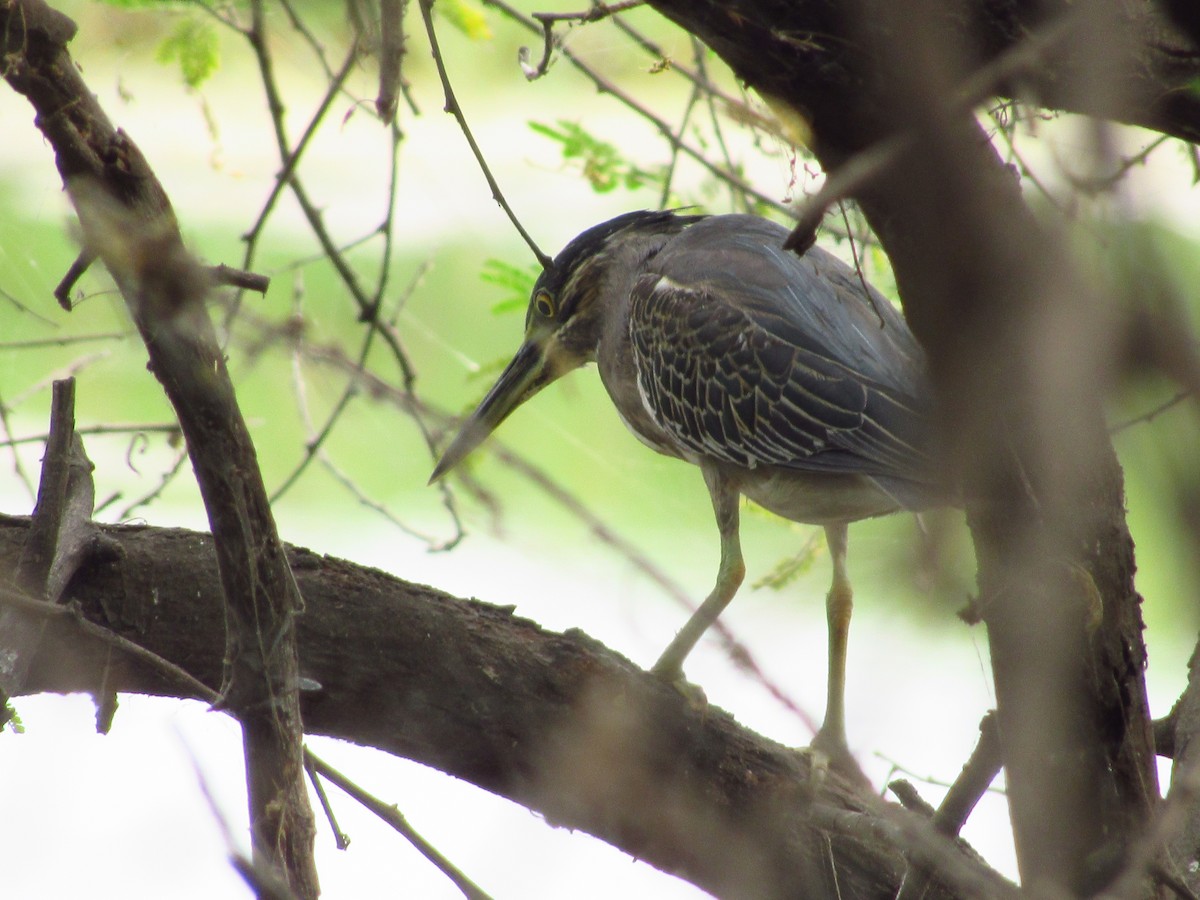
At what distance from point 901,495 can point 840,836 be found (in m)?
A: 0.74

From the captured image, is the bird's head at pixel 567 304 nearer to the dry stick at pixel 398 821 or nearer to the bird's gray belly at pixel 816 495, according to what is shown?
the bird's gray belly at pixel 816 495

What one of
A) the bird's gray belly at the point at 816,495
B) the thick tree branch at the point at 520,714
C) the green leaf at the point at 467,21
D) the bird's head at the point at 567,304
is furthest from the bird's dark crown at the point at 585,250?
the thick tree branch at the point at 520,714

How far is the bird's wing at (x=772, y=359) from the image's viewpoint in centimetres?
285

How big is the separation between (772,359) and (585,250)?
2.67ft

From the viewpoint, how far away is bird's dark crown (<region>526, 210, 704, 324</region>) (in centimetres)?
363

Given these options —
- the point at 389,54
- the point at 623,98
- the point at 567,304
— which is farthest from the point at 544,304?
the point at 389,54

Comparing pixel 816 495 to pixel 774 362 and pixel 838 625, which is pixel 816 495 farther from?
pixel 838 625

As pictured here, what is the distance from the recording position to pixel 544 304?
370cm

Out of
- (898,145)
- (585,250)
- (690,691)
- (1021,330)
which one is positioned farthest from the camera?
(585,250)

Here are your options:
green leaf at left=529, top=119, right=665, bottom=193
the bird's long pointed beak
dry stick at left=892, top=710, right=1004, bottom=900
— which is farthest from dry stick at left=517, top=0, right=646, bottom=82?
the bird's long pointed beak

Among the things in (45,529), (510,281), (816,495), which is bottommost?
(45,529)

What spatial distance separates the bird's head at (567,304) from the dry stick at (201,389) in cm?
207

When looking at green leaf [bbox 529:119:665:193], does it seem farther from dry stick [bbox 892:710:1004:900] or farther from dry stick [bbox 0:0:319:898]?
dry stick [bbox 892:710:1004:900]

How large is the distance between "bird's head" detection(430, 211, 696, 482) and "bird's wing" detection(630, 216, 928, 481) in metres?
0.26
